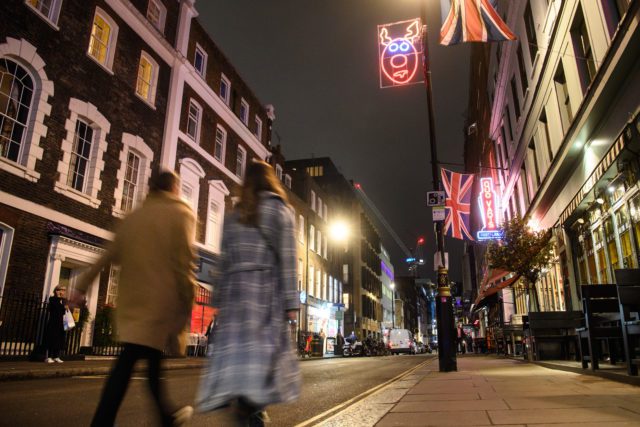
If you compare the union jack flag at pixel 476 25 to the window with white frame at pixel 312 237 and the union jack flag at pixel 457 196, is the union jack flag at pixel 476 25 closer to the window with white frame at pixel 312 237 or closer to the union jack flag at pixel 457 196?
the union jack flag at pixel 457 196

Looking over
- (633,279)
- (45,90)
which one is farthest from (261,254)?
(45,90)

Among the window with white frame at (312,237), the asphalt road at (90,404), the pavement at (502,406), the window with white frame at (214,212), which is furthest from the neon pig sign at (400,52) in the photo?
the window with white frame at (312,237)

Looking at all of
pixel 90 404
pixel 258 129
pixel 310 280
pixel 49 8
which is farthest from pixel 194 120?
pixel 310 280

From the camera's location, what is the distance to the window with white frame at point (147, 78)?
59.0ft

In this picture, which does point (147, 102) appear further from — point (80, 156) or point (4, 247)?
point (4, 247)

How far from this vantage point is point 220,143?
24609mm

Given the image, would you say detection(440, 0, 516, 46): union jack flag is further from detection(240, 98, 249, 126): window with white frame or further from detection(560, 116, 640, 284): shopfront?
detection(240, 98, 249, 126): window with white frame

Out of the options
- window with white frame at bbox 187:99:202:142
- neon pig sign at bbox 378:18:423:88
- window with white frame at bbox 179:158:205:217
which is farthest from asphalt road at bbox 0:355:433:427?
window with white frame at bbox 187:99:202:142

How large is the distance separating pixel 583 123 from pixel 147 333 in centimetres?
1136

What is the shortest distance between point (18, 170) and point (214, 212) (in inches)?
464

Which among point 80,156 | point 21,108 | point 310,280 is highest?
point 21,108

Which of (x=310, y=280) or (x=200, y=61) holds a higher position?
(x=200, y=61)

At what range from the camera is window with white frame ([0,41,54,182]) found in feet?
40.1

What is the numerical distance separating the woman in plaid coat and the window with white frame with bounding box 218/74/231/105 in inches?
912
